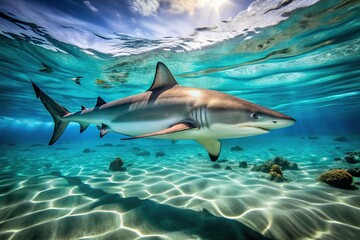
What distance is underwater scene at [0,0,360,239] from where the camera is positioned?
3309mm

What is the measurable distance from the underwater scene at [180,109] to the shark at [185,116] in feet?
0.09

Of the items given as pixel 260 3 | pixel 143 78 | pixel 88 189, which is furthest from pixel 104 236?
pixel 143 78

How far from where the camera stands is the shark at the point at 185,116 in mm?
3061

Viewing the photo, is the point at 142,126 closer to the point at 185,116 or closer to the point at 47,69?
the point at 185,116

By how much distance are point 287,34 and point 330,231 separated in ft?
33.2

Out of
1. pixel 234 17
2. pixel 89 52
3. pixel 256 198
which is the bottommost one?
pixel 256 198

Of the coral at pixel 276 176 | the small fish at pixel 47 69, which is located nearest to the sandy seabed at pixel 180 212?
the coral at pixel 276 176

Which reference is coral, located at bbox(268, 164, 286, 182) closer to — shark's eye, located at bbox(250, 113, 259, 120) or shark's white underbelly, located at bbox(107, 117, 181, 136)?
shark's eye, located at bbox(250, 113, 259, 120)

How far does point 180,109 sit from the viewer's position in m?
4.05

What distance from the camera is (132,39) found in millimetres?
10422

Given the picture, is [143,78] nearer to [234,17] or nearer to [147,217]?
[234,17]

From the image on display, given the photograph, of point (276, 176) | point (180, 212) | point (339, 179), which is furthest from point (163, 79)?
point (339, 179)

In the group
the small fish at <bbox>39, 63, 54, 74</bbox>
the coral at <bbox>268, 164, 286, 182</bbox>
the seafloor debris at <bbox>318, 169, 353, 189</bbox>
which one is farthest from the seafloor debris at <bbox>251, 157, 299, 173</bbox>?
the small fish at <bbox>39, 63, 54, 74</bbox>

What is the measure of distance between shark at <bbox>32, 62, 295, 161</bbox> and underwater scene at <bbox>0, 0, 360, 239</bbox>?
3 centimetres
